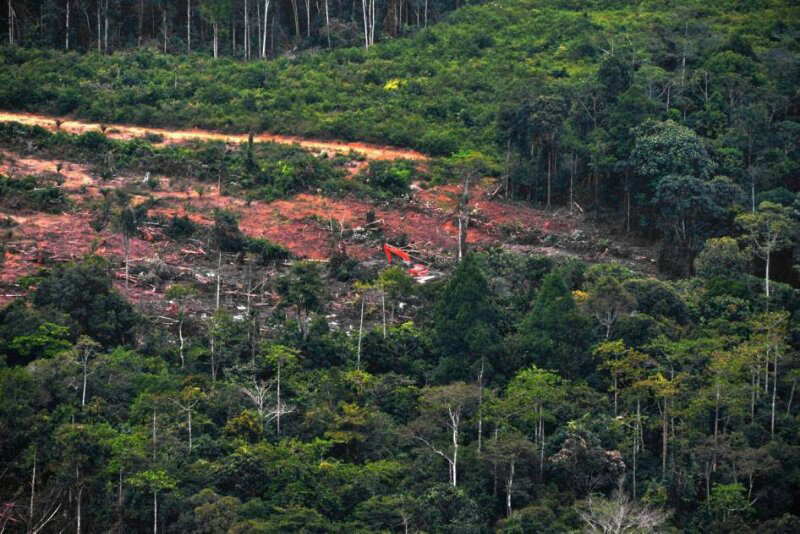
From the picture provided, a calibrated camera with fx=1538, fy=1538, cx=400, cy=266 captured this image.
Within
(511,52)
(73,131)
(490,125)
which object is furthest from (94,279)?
(511,52)

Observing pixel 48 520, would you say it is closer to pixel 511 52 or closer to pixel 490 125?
pixel 490 125

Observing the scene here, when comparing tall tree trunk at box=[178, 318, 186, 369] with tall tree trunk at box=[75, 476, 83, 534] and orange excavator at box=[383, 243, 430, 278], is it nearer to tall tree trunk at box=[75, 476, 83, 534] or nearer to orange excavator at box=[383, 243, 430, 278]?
tall tree trunk at box=[75, 476, 83, 534]

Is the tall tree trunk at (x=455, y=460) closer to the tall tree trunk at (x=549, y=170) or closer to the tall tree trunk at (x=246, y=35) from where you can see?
the tall tree trunk at (x=549, y=170)

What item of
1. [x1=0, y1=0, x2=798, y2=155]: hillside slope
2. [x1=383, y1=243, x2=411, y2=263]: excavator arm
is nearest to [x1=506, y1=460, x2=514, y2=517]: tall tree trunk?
[x1=383, y1=243, x2=411, y2=263]: excavator arm

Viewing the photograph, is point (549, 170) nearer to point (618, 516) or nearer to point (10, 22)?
point (618, 516)

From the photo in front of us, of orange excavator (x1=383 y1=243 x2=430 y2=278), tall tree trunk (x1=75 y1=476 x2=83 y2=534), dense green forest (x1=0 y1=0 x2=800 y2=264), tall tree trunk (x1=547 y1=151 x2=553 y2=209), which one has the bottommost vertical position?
tall tree trunk (x1=75 y1=476 x2=83 y2=534)

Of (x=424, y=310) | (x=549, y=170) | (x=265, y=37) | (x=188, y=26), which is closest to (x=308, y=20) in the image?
(x=265, y=37)
